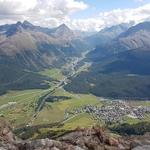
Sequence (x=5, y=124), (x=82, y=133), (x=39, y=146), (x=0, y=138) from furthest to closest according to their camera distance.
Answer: (x=5, y=124)
(x=0, y=138)
(x=82, y=133)
(x=39, y=146)

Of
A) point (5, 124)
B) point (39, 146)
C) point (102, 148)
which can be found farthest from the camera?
point (5, 124)

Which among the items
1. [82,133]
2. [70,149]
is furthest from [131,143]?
[70,149]

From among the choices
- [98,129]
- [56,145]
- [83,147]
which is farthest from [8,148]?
[98,129]

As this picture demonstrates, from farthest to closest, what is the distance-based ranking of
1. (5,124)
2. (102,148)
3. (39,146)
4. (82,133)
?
(5,124), (82,133), (102,148), (39,146)

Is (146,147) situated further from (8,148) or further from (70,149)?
(8,148)

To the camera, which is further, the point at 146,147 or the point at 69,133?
the point at 69,133

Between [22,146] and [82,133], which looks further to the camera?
[82,133]

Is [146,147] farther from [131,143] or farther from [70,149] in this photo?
[70,149]

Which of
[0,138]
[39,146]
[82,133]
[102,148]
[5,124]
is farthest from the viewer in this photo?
[5,124]

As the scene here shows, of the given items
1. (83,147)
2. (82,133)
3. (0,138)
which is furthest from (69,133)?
(0,138)
